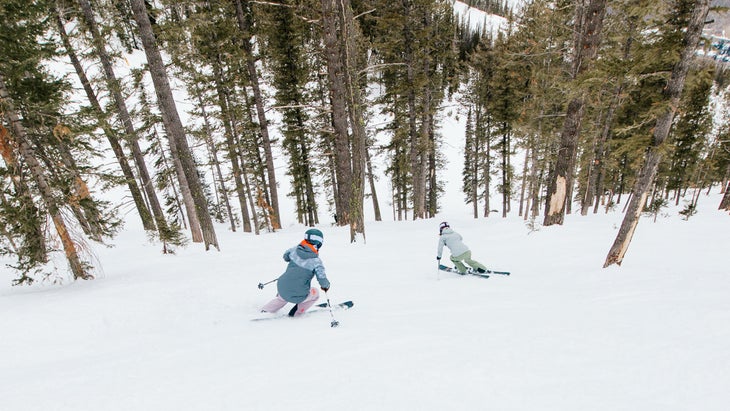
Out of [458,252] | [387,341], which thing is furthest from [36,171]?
[458,252]

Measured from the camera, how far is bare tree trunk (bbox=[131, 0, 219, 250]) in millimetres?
8789

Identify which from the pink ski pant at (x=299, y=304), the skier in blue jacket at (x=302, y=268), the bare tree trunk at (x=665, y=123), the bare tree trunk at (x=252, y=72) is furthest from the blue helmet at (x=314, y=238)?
the bare tree trunk at (x=252, y=72)

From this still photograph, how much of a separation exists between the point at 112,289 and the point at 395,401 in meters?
6.66

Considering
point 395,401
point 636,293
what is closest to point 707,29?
point 636,293

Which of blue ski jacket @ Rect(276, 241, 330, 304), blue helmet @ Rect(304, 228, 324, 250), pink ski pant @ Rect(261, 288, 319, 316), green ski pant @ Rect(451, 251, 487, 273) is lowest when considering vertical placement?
green ski pant @ Rect(451, 251, 487, 273)

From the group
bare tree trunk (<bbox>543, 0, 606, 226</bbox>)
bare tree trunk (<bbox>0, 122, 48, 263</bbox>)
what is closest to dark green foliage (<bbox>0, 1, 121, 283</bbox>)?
bare tree trunk (<bbox>0, 122, 48, 263</bbox>)

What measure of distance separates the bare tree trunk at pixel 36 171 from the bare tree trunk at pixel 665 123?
1262 centimetres

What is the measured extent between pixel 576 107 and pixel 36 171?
15659 mm

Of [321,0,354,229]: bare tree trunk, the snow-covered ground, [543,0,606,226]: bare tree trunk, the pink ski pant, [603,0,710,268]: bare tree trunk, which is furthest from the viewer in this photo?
[543,0,606,226]: bare tree trunk

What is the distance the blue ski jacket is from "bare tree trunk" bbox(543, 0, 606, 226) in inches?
385

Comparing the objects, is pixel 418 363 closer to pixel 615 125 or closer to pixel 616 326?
pixel 616 326

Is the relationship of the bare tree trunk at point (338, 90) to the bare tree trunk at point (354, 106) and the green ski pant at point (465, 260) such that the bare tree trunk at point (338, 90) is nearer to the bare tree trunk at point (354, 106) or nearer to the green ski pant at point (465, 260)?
the bare tree trunk at point (354, 106)

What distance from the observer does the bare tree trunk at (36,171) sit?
21.2 feet

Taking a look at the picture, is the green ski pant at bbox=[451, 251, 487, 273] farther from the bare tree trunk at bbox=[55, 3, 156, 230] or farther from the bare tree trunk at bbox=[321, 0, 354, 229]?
the bare tree trunk at bbox=[55, 3, 156, 230]
